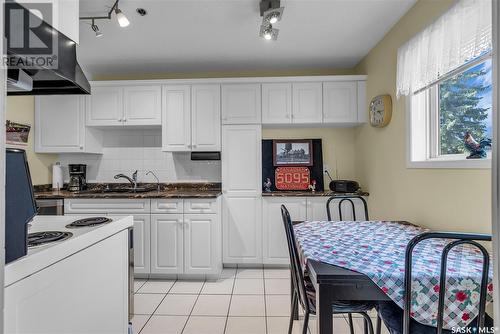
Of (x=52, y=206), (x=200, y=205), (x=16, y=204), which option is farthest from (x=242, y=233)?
(x=16, y=204)

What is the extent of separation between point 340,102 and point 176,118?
1.98m

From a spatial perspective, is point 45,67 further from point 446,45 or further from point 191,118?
point 191,118

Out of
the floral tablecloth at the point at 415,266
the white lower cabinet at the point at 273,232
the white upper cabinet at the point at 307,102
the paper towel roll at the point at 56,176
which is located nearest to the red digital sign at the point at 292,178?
the white lower cabinet at the point at 273,232

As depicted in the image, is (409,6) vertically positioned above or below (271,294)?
above

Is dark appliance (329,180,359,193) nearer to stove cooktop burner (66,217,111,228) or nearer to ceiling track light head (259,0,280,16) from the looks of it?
ceiling track light head (259,0,280,16)

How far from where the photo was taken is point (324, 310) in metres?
1.18

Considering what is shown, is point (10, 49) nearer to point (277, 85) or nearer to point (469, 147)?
point (469, 147)

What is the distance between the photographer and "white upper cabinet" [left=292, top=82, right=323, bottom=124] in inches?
131

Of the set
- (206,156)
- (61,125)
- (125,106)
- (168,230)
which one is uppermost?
(125,106)

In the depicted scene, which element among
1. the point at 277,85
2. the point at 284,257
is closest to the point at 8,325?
the point at 284,257

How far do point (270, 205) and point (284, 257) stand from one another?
0.64m

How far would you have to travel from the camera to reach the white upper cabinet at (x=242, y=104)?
3.32m

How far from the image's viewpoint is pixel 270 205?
329 centimetres

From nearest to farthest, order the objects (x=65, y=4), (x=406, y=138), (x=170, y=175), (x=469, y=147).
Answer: (x=65, y=4)
(x=469, y=147)
(x=406, y=138)
(x=170, y=175)
